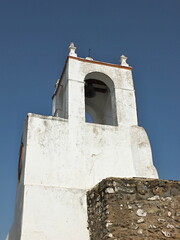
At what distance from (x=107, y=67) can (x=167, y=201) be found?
5.15 meters

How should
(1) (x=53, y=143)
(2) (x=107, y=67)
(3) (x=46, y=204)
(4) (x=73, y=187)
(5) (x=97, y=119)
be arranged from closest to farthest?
(3) (x=46, y=204)
(4) (x=73, y=187)
(1) (x=53, y=143)
(2) (x=107, y=67)
(5) (x=97, y=119)

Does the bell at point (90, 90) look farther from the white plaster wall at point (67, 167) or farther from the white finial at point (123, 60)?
the white plaster wall at point (67, 167)

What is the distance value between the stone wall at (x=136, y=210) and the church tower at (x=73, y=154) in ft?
2.76

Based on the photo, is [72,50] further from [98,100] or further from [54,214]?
[54,214]

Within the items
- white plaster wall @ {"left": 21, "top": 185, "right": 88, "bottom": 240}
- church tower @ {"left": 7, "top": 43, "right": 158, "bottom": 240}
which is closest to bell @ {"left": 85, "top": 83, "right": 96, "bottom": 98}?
church tower @ {"left": 7, "top": 43, "right": 158, "bottom": 240}

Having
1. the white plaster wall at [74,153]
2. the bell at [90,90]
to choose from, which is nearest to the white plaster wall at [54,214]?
the white plaster wall at [74,153]

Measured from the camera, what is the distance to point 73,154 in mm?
8242

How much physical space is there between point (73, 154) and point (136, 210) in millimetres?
2486

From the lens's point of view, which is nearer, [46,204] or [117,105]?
[46,204]

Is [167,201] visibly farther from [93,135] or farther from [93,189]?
[93,135]

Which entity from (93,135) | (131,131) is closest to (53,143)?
(93,135)

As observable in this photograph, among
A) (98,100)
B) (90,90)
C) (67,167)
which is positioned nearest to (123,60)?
(90,90)

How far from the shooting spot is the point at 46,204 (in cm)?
726

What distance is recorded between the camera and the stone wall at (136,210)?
6.22 m
